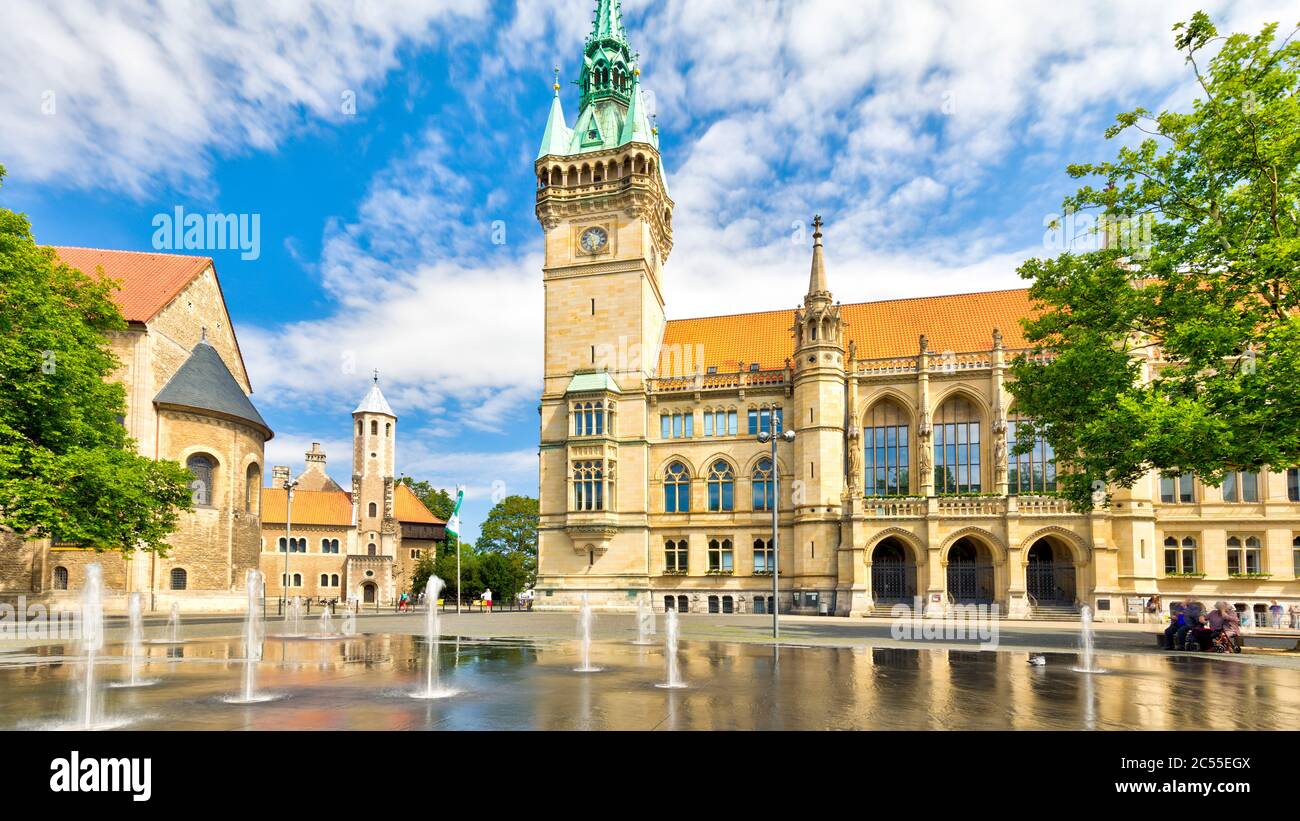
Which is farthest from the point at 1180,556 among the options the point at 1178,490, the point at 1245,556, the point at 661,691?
the point at 661,691

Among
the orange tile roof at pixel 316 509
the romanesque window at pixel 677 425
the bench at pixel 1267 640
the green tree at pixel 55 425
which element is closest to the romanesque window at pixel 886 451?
the romanesque window at pixel 677 425

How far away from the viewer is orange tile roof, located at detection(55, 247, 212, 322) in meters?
41.6

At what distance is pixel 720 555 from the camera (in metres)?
44.0

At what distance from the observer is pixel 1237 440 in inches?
713

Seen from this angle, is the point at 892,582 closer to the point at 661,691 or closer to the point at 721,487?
the point at 721,487

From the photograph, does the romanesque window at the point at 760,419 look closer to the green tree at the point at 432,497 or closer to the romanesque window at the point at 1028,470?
the romanesque window at the point at 1028,470

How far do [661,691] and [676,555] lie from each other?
33.1m

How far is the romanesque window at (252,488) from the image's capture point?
45.3m

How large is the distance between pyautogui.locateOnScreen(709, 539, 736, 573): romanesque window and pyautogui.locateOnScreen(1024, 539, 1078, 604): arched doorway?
51.3ft

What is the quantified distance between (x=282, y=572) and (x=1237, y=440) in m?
76.0

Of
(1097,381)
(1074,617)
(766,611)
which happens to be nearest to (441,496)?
(766,611)

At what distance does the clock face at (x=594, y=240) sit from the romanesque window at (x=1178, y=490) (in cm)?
3402

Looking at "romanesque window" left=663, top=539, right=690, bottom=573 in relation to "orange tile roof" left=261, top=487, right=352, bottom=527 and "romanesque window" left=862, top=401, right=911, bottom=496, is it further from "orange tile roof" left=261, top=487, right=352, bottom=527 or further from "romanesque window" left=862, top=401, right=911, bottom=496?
"orange tile roof" left=261, top=487, right=352, bottom=527
